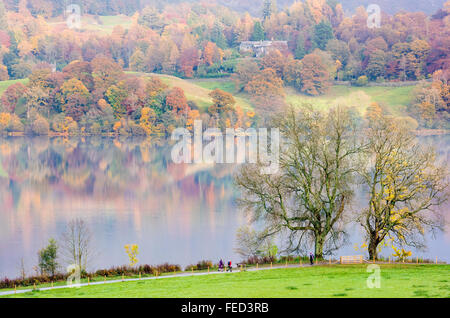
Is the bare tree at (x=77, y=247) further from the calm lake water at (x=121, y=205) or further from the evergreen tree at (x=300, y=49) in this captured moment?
the evergreen tree at (x=300, y=49)

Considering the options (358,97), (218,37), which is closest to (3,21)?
(218,37)

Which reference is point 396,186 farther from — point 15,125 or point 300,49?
point 300,49

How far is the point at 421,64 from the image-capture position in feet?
387

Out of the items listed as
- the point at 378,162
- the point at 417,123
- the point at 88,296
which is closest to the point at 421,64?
the point at 417,123

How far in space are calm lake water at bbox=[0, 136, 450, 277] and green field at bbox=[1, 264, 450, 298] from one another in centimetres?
866

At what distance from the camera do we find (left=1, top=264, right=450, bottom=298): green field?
1652 cm

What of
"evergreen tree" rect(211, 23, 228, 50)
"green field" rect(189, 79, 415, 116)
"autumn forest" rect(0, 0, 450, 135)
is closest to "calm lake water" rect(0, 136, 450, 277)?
"autumn forest" rect(0, 0, 450, 135)

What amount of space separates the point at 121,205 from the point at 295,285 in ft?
97.5

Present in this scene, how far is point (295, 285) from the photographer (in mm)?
18219

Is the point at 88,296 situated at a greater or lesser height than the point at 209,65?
lesser

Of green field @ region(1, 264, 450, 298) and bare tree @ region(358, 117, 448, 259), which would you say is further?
bare tree @ region(358, 117, 448, 259)

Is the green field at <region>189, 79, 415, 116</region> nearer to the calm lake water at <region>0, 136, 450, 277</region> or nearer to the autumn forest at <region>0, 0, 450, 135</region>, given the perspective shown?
the autumn forest at <region>0, 0, 450, 135</region>

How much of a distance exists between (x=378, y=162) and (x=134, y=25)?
154413 mm
